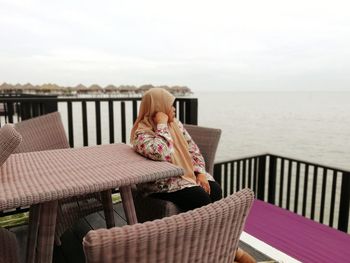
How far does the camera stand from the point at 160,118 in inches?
80.7

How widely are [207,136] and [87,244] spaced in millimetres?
2038

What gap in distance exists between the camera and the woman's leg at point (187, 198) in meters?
1.89

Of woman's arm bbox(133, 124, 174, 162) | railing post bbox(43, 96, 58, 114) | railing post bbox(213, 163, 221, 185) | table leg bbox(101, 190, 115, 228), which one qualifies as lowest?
railing post bbox(213, 163, 221, 185)

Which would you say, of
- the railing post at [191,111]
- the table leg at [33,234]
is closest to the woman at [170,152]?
the table leg at [33,234]

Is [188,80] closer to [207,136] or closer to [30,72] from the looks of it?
[30,72]

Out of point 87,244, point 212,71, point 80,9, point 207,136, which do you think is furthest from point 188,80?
point 87,244

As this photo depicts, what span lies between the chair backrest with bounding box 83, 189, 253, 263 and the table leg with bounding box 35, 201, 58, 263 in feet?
2.98

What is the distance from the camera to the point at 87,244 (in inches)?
22.9

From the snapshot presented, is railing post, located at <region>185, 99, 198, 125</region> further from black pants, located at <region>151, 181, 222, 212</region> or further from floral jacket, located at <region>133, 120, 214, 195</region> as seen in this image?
black pants, located at <region>151, 181, 222, 212</region>

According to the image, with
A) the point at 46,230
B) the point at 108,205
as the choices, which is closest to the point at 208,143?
the point at 108,205

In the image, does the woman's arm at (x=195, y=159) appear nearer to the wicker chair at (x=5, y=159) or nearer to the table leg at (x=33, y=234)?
the table leg at (x=33, y=234)

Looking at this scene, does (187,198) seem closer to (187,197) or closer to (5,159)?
(187,197)

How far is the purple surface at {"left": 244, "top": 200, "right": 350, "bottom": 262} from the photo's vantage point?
2381 millimetres

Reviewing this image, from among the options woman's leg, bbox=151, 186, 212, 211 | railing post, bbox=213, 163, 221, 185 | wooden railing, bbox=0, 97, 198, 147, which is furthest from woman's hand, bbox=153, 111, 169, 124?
railing post, bbox=213, 163, 221, 185
